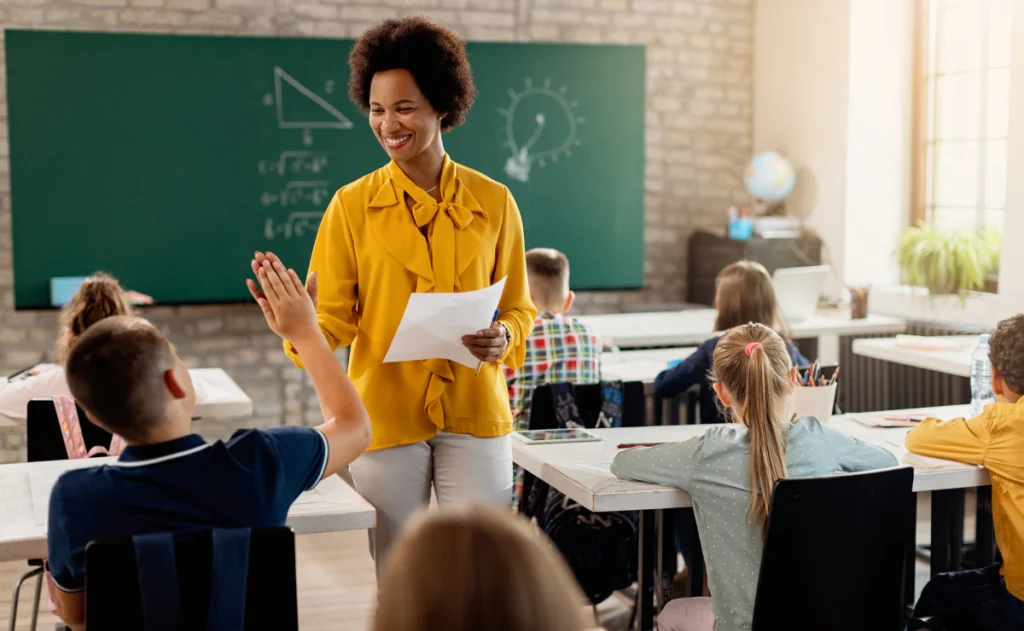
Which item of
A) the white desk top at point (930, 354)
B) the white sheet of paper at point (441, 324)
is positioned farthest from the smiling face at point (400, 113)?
the white desk top at point (930, 354)

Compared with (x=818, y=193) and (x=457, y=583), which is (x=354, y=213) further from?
(x=818, y=193)

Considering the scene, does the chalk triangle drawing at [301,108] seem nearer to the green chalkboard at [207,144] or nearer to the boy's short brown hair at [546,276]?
the green chalkboard at [207,144]

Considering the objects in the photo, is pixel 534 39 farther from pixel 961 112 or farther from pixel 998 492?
pixel 998 492

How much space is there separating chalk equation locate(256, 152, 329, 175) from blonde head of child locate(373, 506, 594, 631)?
527 centimetres

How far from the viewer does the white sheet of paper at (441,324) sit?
2.22 meters

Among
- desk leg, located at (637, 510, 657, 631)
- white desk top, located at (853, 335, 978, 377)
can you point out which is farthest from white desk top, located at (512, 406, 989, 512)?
white desk top, located at (853, 335, 978, 377)

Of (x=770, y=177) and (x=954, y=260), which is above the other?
(x=770, y=177)

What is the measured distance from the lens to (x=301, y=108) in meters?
5.95

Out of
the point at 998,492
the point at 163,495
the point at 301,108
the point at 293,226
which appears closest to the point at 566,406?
the point at 998,492

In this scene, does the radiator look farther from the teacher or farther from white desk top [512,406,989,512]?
the teacher

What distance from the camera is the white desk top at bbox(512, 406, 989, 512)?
2.38 metres

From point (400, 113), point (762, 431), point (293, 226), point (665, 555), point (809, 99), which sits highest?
point (809, 99)

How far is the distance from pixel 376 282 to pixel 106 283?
1266mm

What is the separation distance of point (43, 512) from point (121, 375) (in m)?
0.72
